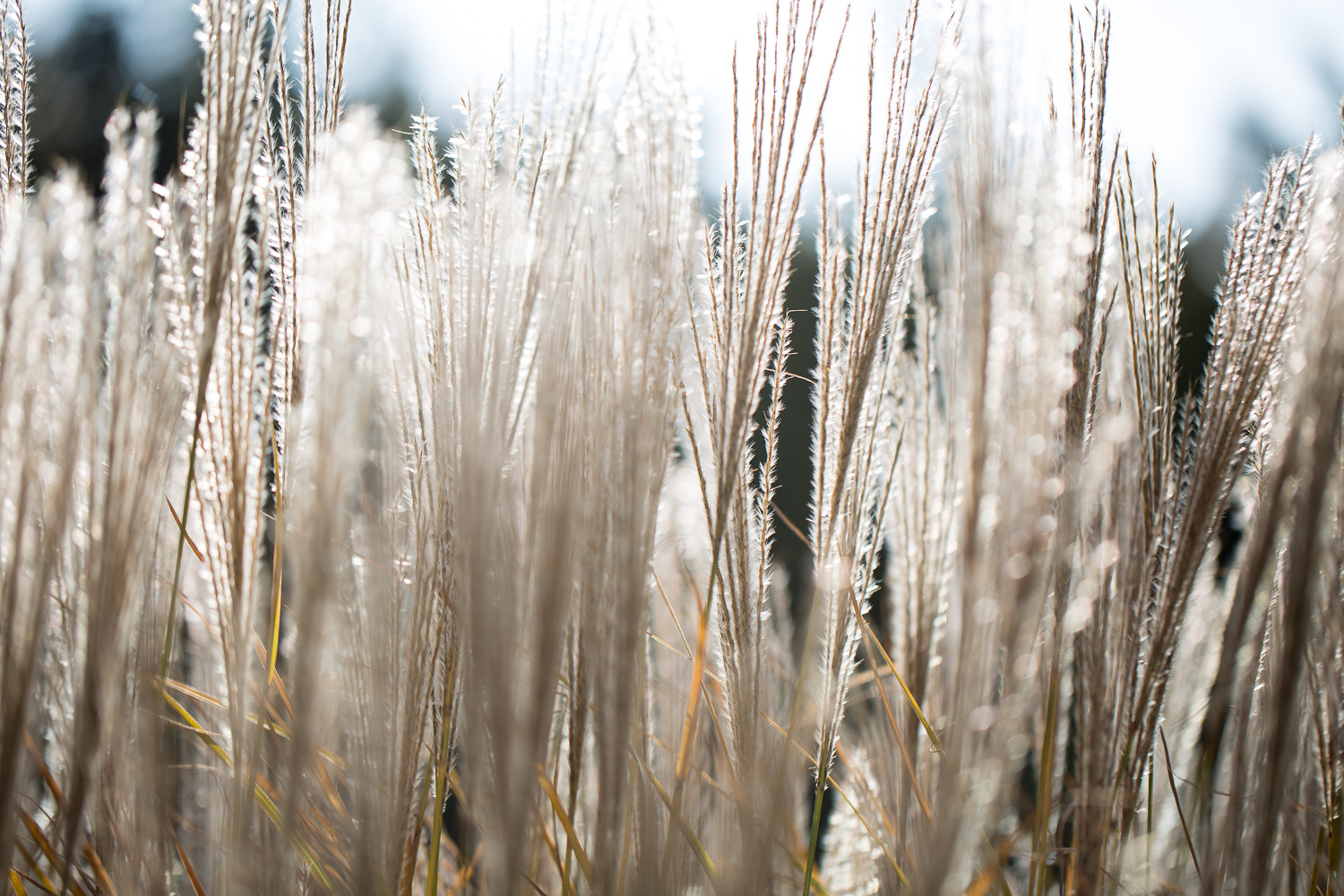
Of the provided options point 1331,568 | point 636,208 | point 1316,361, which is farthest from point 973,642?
point 1331,568

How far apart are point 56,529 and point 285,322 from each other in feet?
1.24

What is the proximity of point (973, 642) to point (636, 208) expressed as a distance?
1.29 feet

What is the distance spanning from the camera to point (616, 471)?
→ 1.81ft

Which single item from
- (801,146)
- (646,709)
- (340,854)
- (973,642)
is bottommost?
(340,854)

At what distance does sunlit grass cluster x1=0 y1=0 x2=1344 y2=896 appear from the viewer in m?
0.48

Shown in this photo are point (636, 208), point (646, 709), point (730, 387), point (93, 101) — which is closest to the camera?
point (636, 208)

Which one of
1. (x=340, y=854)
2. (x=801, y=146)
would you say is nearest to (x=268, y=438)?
(x=340, y=854)

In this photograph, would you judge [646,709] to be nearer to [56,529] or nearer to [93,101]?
[56,529]

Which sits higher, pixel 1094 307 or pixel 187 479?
pixel 1094 307

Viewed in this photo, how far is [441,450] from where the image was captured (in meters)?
0.68

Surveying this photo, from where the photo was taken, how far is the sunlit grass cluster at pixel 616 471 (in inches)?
18.9

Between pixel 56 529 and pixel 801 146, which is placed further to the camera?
pixel 801 146

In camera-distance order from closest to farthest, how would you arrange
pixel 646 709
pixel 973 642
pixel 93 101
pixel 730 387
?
pixel 973 642 < pixel 730 387 < pixel 646 709 < pixel 93 101

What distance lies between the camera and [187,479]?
739 mm
